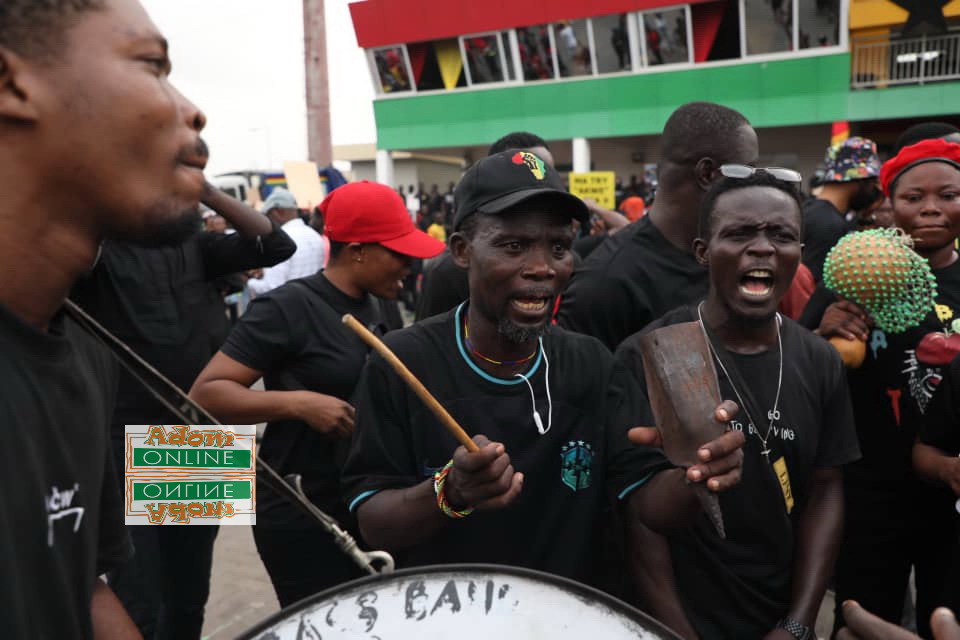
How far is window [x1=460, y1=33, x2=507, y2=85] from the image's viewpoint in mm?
23172

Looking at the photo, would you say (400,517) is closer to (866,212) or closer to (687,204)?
(687,204)

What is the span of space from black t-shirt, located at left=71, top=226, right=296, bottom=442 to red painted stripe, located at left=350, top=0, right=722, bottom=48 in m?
20.0

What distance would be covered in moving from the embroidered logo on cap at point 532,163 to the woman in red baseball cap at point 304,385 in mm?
1033

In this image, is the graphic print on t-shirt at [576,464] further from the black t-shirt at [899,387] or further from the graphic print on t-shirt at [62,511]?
the black t-shirt at [899,387]

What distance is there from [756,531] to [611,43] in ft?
72.2

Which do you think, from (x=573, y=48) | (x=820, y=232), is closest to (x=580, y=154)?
→ (x=573, y=48)

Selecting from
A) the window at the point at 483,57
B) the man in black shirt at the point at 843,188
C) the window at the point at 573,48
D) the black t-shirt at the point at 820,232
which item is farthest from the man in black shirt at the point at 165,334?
the window at the point at 483,57

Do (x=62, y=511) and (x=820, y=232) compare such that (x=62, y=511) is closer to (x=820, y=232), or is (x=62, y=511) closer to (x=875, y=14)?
(x=820, y=232)

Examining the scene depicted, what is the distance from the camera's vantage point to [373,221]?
2828 mm

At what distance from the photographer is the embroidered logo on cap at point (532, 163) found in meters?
1.90

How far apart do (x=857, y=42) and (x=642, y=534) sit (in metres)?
21.2

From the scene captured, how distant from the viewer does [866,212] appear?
18.5 ft

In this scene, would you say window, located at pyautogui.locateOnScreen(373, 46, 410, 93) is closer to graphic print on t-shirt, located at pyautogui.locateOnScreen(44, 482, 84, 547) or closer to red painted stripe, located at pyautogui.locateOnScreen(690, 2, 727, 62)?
red painted stripe, located at pyautogui.locateOnScreen(690, 2, 727, 62)

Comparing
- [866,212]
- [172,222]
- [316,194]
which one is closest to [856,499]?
[172,222]
